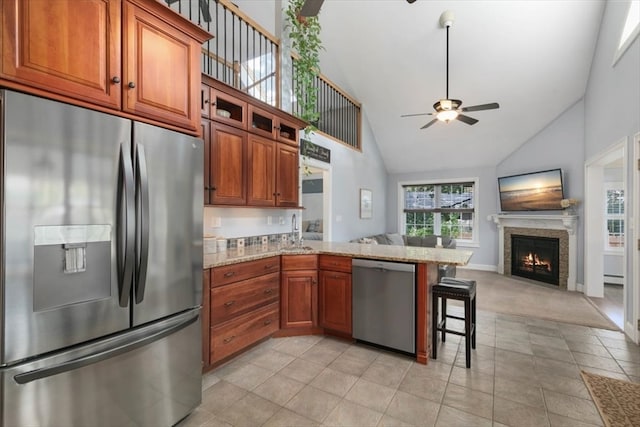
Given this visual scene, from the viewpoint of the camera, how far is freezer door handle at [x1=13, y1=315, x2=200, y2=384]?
1.21m

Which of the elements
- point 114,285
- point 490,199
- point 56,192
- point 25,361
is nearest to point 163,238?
point 114,285

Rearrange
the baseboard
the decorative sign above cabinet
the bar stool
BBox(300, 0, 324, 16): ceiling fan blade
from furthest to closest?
the baseboard, the decorative sign above cabinet, the bar stool, BBox(300, 0, 324, 16): ceiling fan blade

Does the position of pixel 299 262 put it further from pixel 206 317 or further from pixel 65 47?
pixel 65 47

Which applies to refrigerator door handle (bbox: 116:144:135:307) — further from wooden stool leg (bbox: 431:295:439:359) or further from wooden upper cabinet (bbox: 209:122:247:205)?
wooden stool leg (bbox: 431:295:439:359)

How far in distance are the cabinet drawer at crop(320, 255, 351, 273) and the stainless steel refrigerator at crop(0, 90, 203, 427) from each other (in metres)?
1.51

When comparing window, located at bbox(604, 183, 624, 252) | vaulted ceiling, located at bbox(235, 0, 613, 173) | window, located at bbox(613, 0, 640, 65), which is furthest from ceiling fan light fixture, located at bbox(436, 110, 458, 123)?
window, located at bbox(604, 183, 624, 252)

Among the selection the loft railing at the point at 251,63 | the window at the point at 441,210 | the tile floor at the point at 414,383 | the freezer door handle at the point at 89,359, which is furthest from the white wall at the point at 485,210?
the freezer door handle at the point at 89,359

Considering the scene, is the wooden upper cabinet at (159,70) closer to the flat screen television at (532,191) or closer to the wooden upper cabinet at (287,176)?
the wooden upper cabinet at (287,176)

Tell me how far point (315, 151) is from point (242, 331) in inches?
115

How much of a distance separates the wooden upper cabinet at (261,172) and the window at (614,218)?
6423 mm

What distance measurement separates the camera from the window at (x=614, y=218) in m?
5.56

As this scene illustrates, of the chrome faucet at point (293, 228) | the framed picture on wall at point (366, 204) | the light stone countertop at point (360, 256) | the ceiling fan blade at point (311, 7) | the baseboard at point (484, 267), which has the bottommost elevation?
the baseboard at point (484, 267)

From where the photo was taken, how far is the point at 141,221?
5.09ft

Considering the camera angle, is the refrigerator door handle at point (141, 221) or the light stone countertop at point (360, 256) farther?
the light stone countertop at point (360, 256)
